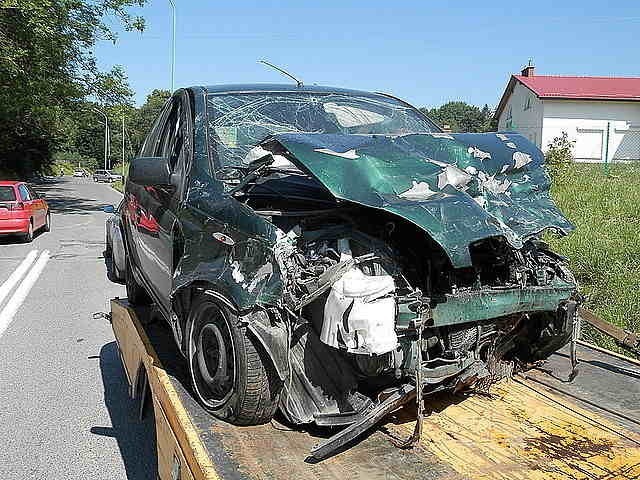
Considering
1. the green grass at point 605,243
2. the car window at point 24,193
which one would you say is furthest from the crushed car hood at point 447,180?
the car window at point 24,193

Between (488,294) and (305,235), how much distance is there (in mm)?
885

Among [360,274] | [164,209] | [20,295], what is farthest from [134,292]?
[20,295]

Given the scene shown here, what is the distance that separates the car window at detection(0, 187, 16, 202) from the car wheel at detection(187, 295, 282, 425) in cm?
1535

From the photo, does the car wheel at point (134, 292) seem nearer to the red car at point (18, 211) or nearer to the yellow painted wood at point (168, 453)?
the yellow painted wood at point (168, 453)

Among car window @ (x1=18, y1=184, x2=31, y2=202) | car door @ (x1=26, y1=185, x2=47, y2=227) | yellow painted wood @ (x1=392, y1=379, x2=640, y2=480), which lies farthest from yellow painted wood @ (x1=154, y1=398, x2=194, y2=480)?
car door @ (x1=26, y1=185, x2=47, y2=227)

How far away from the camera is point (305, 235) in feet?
10.1

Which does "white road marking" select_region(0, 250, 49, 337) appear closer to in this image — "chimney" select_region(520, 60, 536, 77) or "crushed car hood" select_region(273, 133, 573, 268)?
"crushed car hood" select_region(273, 133, 573, 268)

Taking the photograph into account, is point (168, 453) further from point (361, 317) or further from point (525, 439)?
point (525, 439)

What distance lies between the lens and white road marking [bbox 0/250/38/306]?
10348 millimetres

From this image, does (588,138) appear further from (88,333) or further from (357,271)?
(357,271)

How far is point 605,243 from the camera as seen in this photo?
405 inches

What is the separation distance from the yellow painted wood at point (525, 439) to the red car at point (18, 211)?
1565 cm

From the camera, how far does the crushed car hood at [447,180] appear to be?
2875mm

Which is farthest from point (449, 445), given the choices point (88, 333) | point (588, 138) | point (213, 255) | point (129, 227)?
point (588, 138)
